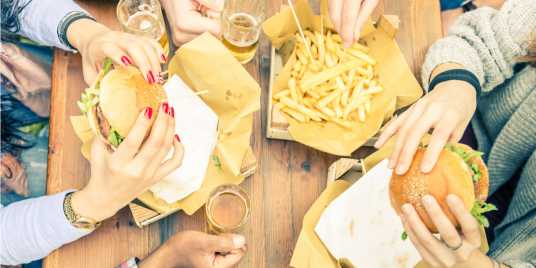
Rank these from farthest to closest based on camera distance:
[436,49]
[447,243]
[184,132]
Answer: [436,49] → [184,132] → [447,243]

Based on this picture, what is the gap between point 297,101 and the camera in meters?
1.47

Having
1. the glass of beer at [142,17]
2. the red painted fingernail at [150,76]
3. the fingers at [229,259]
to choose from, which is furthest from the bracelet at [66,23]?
the fingers at [229,259]

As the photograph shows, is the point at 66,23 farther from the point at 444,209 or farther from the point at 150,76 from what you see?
the point at 444,209

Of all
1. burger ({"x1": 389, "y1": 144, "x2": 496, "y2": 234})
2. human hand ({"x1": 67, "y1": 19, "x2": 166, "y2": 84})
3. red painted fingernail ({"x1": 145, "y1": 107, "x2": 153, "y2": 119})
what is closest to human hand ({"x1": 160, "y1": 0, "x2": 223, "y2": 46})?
human hand ({"x1": 67, "y1": 19, "x2": 166, "y2": 84})

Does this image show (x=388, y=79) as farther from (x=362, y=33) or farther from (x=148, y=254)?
(x=148, y=254)

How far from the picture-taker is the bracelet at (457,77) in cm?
148

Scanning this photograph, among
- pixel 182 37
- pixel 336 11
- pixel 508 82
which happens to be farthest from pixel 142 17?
pixel 508 82

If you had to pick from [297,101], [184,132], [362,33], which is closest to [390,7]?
[362,33]

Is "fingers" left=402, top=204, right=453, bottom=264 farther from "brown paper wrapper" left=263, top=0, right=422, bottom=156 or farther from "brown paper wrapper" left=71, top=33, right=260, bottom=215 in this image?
"brown paper wrapper" left=71, top=33, right=260, bottom=215

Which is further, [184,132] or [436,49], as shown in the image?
[436,49]

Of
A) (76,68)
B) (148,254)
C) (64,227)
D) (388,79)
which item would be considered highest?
(76,68)

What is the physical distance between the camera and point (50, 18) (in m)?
1.46

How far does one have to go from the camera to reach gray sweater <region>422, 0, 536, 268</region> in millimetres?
1496

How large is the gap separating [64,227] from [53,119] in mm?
374
